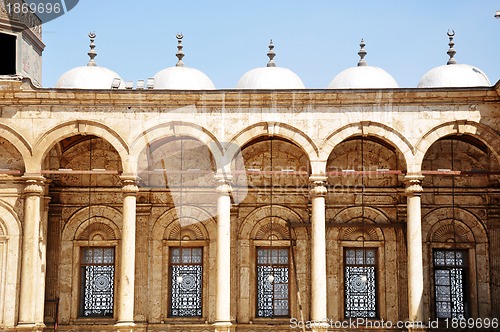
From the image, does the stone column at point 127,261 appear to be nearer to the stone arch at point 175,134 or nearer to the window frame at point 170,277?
the stone arch at point 175,134

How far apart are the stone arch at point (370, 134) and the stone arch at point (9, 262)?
8046mm

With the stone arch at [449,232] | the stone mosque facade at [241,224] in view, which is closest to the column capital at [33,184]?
the stone mosque facade at [241,224]

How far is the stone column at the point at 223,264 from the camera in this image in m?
20.3

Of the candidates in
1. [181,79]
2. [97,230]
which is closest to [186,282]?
[97,230]

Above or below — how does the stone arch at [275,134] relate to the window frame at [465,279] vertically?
above

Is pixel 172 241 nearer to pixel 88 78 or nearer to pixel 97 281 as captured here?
pixel 97 281

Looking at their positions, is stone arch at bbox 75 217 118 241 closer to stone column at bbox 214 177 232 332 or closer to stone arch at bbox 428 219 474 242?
stone column at bbox 214 177 232 332

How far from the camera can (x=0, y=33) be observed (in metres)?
22.7

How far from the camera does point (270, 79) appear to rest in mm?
24531

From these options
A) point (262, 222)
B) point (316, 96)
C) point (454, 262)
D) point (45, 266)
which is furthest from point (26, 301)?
point (454, 262)

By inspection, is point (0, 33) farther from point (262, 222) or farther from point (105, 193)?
point (262, 222)

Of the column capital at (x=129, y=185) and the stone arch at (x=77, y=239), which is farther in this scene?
the stone arch at (x=77, y=239)

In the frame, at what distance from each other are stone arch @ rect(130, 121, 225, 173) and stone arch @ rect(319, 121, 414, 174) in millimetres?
2550

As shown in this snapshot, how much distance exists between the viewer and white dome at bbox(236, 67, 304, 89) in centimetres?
2442
